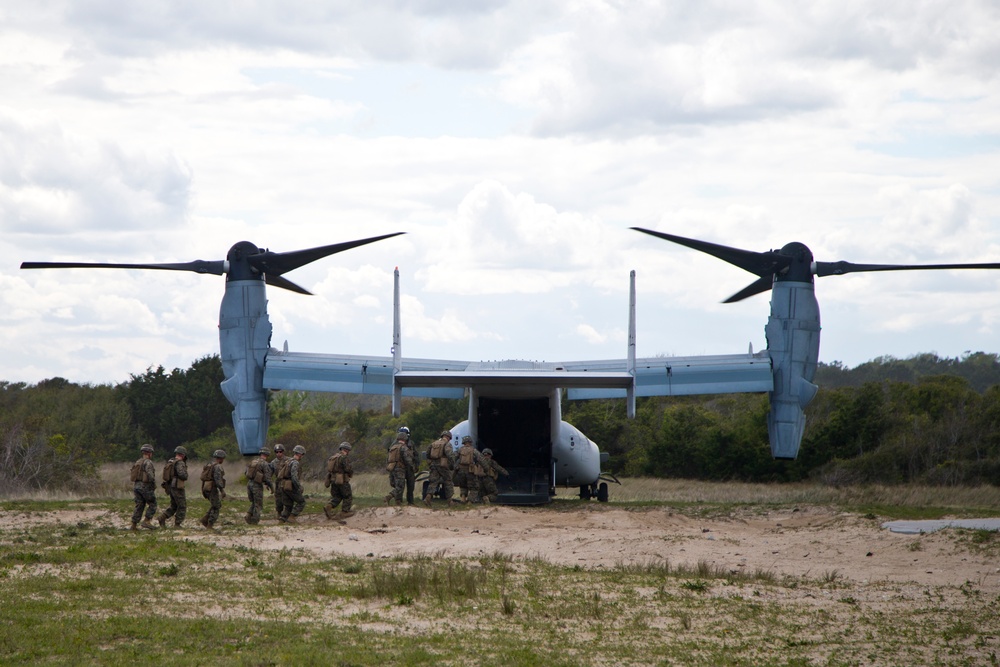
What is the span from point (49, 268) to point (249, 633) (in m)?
13.9

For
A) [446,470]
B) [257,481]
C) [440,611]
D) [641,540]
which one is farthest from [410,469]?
[440,611]

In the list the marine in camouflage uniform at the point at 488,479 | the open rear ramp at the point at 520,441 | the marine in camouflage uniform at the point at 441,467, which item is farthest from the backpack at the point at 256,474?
the open rear ramp at the point at 520,441

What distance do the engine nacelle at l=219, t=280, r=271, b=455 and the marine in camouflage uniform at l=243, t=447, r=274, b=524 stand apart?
9.54 feet

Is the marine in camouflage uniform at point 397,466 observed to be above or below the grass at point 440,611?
above

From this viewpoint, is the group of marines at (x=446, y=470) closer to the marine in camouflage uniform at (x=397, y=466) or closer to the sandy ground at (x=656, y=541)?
the marine in camouflage uniform at (x=397, y=466)

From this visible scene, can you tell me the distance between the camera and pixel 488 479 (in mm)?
21344

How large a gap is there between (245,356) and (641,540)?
9.33m

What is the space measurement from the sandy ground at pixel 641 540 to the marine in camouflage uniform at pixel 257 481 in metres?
0.47

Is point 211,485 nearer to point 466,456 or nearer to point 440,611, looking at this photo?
point 466,456

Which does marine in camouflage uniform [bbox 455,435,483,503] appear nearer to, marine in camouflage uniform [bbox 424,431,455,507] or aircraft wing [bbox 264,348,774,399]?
marine in camouflage uniform [bbox 424,431,455,507]

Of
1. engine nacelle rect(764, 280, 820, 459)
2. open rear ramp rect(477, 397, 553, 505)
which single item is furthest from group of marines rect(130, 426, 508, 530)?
engine nacelle rect(764, 280, 820, 459)

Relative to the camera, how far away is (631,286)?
21797mm

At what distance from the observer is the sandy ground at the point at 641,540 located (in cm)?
1475

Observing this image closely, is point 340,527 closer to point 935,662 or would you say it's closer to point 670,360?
point 670,360
